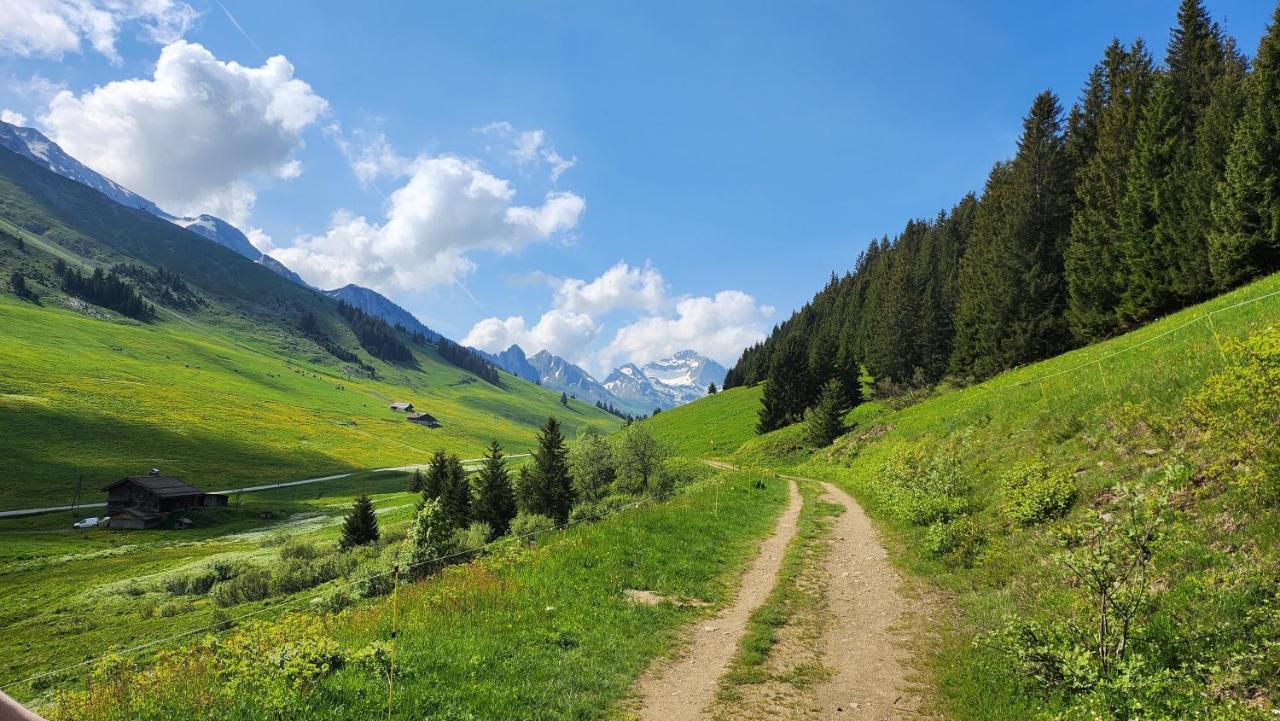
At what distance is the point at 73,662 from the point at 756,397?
9664 cm

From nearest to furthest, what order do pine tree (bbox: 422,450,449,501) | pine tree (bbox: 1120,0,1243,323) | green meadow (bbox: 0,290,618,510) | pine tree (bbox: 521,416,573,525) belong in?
pine tree (bbox: 1120,0,1243,323) → pine tree (bbox: 521,416,573,525) → pine tree (bbox: 422,450,449,501) → green meadow (bbox: 0,290,618,510)

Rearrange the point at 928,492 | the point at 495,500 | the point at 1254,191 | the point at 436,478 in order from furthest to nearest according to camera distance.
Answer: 1. the point at 436,478
2. the point at 495,500
3. the point at 1254,191
4. the point at 928,492

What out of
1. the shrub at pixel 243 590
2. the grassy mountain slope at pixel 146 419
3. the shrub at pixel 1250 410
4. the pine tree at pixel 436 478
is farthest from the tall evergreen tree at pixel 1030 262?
the grassy mountain slope at pixel 146 419

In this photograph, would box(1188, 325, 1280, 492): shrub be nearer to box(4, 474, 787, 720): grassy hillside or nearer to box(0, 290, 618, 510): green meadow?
box(4, 474, 787, 720): grassy hillside

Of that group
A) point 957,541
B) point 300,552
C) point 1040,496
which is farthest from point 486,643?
point 300,552

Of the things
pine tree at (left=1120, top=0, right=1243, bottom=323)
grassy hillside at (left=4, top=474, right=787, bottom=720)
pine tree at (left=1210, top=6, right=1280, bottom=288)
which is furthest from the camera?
pine tree at (left=1120, top=0, right=1243, bottom=323)

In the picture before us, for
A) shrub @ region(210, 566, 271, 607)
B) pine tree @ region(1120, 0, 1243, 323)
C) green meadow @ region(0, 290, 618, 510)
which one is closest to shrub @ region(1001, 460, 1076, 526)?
pine tree @ region(1120, 0, 1243, 323)

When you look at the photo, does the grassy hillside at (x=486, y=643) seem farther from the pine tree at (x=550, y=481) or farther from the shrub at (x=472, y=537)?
the pine tree at (x=550, y=481)

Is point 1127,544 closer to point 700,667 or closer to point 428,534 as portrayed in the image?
point 700,667

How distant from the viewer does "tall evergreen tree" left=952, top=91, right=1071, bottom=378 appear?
47875 millimetres

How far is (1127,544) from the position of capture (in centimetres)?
878

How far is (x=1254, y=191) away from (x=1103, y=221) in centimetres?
1163

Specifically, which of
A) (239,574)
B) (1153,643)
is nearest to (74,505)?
(239,574)

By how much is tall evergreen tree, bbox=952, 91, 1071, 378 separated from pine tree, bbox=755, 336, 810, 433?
26.1 m
